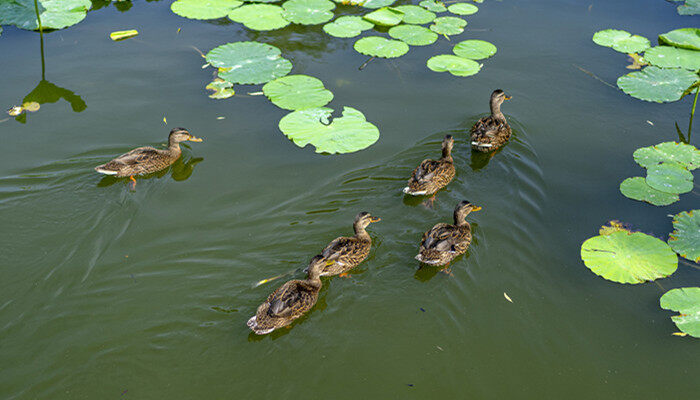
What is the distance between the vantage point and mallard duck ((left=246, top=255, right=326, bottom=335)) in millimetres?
5223

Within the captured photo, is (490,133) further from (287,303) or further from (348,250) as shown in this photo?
(287,303)

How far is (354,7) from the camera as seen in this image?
11.3 meters

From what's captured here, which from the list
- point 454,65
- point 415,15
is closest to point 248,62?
point 454,65

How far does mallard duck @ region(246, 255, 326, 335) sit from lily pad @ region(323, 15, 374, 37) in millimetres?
5878

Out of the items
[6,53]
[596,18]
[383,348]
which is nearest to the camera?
[383,348]

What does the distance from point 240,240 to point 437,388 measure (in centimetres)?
280

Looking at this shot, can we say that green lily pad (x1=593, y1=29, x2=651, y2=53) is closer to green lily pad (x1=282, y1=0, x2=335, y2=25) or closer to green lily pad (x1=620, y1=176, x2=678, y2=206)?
green lily pad (x1=620, y1=176, x2=678, y2=206)

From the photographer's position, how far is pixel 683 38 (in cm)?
984

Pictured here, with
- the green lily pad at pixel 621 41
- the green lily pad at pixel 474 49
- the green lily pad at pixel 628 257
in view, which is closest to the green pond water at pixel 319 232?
the green lily pad at pixel 628 257

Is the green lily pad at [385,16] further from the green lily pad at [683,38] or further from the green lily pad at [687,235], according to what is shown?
the green lily pad at [687,235]

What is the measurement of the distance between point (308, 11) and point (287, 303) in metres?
7.32

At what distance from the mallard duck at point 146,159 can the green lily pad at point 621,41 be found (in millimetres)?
7559

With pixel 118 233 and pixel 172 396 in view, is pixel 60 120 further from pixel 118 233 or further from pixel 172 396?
pixel 172 396

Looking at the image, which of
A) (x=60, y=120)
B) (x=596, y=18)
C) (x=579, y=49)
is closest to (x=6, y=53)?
(x=60, y=120)
